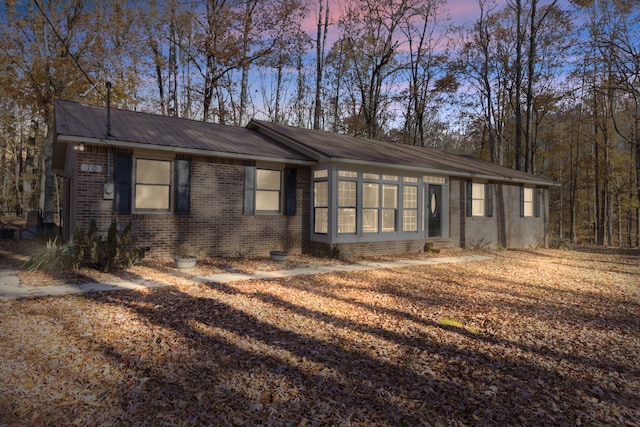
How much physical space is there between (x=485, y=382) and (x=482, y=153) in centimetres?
2755

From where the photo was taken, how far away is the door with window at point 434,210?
1273 cm

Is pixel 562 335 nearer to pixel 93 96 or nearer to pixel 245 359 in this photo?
pixel 245 359

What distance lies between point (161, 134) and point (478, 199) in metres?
10.9

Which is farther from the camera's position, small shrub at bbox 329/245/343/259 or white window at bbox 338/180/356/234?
white window at bbox 338/180/356/234

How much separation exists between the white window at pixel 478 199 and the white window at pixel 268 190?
7.39 meters

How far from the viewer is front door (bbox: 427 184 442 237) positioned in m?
12.8

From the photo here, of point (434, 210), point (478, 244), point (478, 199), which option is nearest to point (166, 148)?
point (434, 210)

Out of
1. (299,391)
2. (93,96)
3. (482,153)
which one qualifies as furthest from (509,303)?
(482,153)

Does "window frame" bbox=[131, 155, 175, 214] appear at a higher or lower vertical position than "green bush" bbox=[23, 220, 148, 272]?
higher

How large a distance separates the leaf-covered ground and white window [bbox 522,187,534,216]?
10.1 m

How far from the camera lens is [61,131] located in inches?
311

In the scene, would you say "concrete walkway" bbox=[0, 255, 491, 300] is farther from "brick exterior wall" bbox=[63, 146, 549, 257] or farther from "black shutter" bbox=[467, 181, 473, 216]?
"black shutter" bbox=[467, 181, 473, 216]

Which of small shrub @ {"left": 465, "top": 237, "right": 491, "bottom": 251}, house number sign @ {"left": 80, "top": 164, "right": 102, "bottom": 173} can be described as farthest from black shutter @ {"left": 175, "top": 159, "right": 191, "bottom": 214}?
small shrub @ {"left": 465, "top": 237, "right": 491, "bottom": 251}

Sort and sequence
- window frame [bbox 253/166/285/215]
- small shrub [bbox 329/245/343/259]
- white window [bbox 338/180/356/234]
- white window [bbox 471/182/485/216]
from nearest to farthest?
small shrub [bbox 329/245/343/259], window frame [bbox 253/166/285/215], white window [bbox 338/180/356/234], white window [bbox 471/182/485/216]
